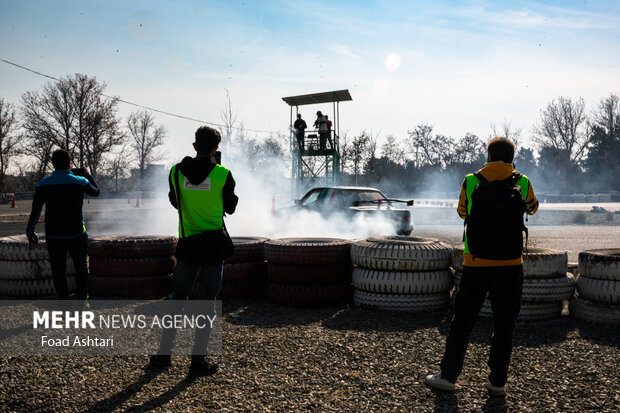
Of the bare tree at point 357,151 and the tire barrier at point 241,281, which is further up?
the bare tree at point 357,151

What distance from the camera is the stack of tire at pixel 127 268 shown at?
5980 mm

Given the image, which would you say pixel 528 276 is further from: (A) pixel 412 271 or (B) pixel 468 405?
(B) pixel 468 405

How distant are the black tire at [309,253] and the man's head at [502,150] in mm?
2837

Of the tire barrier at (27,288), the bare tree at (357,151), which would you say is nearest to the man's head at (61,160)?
the tire barrier at (27,288)

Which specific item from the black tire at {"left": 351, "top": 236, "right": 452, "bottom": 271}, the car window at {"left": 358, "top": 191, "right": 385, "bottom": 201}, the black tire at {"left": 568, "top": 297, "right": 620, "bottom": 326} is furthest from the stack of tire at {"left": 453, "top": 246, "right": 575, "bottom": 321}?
the car window at {"left": 358, "top": 191, "right": 385, "bottom": 201}

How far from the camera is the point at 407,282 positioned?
17.2ft

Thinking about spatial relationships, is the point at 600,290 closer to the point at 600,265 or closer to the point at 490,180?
the point at 600,265

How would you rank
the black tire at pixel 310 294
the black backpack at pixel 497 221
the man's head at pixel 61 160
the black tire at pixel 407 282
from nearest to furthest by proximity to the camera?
the black backpack at pixel 497 221
the man's head at pixel 61 160
the black tire at pixel 407 282
the black tire at pixel 310 294

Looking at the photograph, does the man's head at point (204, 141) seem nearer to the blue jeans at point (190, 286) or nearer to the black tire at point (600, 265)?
the blue jeans at point (190, 286)

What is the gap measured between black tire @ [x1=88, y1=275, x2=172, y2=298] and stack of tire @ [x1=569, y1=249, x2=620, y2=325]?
498 cm

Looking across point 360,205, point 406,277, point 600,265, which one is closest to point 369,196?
point 360,205

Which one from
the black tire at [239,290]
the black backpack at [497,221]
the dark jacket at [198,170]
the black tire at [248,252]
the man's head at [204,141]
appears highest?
the man's head at [204,141]

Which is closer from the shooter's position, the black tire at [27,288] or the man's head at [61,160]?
the man's head at [61,160]

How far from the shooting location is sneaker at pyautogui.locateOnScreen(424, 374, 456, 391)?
10.4 ft
